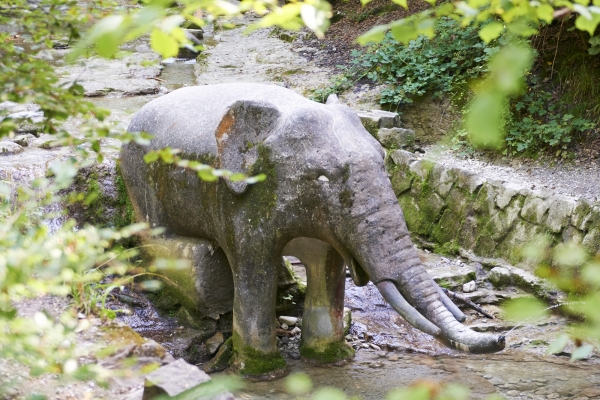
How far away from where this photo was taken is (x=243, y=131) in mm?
4453

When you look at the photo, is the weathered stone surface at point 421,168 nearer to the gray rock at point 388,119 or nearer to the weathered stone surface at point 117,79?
the gray rock at point 388,119

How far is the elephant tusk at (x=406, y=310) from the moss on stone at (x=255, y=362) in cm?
109

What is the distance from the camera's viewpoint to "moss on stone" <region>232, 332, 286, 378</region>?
475 centimetres

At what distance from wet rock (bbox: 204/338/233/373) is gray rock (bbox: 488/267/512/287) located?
8.01 ft

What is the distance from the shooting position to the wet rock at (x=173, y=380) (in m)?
2.96

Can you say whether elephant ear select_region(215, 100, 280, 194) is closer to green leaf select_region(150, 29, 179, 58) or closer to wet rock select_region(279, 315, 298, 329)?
wet rock select_region(279, 315, 298, 329)

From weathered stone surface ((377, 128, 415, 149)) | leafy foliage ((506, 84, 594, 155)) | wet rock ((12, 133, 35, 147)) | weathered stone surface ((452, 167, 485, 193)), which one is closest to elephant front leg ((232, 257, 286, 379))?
weathered stone surface ((452, 167, 485, 193))

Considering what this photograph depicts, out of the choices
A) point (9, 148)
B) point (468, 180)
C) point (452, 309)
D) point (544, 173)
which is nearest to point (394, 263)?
point (452, 309)

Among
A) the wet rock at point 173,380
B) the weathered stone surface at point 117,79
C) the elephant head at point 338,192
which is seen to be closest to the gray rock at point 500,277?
the elephant head at point 338,192

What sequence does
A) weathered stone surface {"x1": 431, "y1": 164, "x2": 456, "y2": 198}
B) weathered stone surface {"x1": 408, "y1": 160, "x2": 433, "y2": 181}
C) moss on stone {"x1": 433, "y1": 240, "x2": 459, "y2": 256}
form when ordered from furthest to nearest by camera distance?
weathered stone surface {"x1": 408, "y1": 160, "x2": 433, "y2": 181} < weathered stone surface {"x1": 431, "y1": 164, "x2": 456, "y2": 198} < moss on stone {"x1": 433, "y1": 240, "x2": 459, "y2": 256}

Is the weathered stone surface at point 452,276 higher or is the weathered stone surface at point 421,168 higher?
the weathered stone surface at point 421,168

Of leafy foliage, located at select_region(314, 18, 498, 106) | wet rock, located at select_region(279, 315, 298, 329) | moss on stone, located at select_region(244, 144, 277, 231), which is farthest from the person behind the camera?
leafy foliage, located at select_region(314, 18, 498, 106)

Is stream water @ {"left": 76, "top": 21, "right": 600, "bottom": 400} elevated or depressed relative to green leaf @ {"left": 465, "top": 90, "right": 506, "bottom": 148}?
depressed

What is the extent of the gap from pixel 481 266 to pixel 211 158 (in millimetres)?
3068
